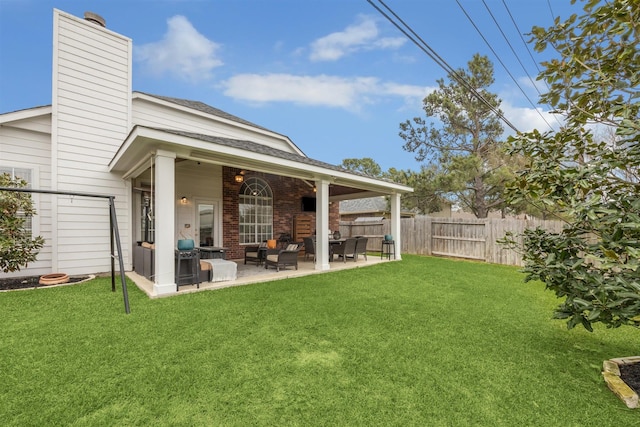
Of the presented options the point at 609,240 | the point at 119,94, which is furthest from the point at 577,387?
the point at 119,94

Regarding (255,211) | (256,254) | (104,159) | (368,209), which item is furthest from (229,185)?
(368,209)

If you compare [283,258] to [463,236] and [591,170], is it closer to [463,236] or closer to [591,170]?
[591,170]

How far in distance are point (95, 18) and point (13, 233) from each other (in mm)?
5692

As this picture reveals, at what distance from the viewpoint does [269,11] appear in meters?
6.77

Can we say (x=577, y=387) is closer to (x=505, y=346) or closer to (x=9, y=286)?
(x=505, y=346)

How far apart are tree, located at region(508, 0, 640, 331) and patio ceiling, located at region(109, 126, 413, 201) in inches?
199

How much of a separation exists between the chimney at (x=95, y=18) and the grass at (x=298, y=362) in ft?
22.4

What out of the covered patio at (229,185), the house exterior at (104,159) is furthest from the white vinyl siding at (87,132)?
the covered patio at (229,185)

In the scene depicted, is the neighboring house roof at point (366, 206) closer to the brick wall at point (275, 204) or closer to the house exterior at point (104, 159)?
the brick wall at point (275, 204)

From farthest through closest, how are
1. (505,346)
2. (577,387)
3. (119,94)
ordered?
1. (119,94)
2. (505,346)
3. (577,387)

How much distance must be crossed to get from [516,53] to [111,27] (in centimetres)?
1048

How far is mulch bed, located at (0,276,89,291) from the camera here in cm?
589

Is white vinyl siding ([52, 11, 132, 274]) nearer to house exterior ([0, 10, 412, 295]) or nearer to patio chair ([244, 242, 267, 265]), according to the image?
house exterior ([0, 10, 412, 295])

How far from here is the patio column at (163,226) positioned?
5.31m
